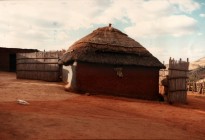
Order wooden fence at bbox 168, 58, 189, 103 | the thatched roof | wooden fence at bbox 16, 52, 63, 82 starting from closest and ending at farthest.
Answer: wooden fence at bbox 168, 58, 189, 103 < the thatched roof < wooden fence at bbox 16, 52, 63, 82

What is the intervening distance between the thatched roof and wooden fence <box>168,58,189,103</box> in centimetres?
117

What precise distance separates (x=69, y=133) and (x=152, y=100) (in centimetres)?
1164

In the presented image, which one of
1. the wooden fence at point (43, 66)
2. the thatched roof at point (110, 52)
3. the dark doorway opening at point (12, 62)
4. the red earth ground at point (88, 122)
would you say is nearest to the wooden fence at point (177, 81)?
the thatched roof at point (110, 52)

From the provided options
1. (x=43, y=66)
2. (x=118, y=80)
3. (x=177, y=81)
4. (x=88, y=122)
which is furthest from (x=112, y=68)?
(x=88, y=122)

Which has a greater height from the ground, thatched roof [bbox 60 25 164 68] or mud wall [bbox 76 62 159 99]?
thatched roof [bbox 60 25 164 68]

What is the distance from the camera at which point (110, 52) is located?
63.5ft

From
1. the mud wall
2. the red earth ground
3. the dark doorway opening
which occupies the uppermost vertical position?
the dark doorway opening

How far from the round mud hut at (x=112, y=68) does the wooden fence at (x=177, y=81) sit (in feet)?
4.07

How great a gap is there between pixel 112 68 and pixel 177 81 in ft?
12.8

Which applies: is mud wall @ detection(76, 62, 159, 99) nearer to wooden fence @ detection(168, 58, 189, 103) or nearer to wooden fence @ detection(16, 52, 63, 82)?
wooden fence @ detection(168, 58, 189, 103)

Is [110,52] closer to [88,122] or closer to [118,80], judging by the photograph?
[118,80]

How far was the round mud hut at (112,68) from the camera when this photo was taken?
1844 cm

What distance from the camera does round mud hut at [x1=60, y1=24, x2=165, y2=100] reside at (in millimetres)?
18438

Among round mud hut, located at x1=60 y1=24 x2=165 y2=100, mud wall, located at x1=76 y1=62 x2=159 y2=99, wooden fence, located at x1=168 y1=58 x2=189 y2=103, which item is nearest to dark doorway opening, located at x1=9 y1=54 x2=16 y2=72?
round mud hut, located at x1=60 y1=24 x2=165 y2=100
